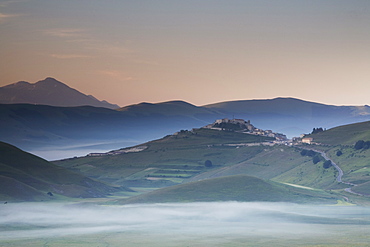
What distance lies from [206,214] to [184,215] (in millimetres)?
5255

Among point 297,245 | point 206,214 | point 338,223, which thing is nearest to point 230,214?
Answer: point 206,214

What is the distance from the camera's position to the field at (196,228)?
144 m

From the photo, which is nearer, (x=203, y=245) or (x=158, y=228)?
(x=203, y=245)

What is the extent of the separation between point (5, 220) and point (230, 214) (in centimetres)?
4869

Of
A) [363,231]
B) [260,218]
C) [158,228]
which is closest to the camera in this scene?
[363,231]

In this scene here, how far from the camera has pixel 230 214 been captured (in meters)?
193

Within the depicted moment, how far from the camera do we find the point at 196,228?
547 ft

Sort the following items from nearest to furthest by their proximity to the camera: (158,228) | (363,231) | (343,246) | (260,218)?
(343,246)
(363,231)
(158,228)
(260,218)

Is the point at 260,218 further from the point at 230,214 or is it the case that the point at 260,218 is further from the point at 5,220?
the point at 5,220

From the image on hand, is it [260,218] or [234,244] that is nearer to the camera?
[234,244]

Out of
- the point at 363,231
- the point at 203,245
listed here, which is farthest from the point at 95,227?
the point at 363,231

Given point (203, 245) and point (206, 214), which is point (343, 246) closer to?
point (203, 245)

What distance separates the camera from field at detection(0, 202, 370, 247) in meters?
144

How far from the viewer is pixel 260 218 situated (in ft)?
603
